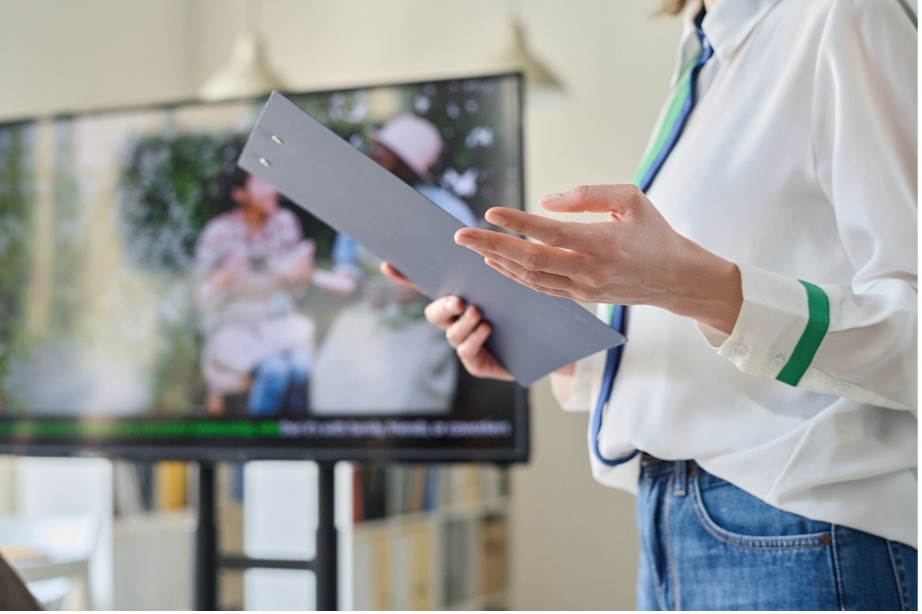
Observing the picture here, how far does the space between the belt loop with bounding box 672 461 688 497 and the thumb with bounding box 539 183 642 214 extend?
331 mm

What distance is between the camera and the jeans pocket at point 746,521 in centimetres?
79

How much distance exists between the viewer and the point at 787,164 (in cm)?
83

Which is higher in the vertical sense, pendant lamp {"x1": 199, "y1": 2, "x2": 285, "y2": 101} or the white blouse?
pendant lamp {"x1": 199, "y1": 2, "x2": 285, "y2": 101}

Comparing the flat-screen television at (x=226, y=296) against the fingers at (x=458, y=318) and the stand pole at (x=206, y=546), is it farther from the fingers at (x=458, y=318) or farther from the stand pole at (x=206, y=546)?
the fingers at (x=458, y=318)

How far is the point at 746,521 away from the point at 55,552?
1806mm

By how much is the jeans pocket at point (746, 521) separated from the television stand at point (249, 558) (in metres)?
1.10

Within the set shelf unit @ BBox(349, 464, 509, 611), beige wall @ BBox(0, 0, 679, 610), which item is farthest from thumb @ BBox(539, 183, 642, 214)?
beige wall @ BBox(0, 0, 679, 610)

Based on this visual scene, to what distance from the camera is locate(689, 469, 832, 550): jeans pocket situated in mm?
789

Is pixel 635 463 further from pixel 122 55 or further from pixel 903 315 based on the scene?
pixel 122 55

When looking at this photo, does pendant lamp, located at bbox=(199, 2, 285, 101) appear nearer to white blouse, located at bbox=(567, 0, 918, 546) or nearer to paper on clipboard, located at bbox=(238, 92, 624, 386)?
paper on clipboard, located at bbox=(238, 92, 624, 386)

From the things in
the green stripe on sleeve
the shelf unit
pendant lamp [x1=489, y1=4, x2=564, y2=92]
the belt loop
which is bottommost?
the shelf unit

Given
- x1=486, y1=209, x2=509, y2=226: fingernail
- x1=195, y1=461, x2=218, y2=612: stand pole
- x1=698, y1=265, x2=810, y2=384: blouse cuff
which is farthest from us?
x1=195, y1=461, x2=218, y2=612: stand pole

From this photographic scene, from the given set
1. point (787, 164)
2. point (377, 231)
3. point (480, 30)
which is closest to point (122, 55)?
point (480, 30)

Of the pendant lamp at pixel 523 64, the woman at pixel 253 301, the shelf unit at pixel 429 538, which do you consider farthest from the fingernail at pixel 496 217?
the pendant lamp at pixel 523 64
